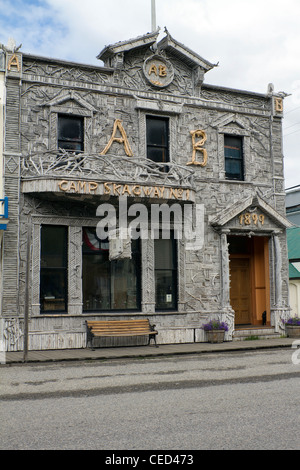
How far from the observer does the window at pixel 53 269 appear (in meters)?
16.1

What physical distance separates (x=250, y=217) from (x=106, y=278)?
5619mm

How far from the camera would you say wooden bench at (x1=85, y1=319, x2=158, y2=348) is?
619 inches

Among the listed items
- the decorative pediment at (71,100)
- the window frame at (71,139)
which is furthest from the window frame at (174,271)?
the decorative pediment at (71,100)

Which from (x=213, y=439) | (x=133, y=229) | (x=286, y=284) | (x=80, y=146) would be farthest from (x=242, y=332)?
(x=213, y=439)

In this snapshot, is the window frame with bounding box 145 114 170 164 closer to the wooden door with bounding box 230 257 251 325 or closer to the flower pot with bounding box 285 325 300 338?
the wooden door with bounding box 230 257 251 325

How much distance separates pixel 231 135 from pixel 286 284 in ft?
18.9

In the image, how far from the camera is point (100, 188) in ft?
50.9

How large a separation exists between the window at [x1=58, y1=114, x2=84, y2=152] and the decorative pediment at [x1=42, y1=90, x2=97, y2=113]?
398mm

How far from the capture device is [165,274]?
17906 millimetres

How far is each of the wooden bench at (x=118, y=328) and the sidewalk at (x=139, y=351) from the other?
1.43 ft

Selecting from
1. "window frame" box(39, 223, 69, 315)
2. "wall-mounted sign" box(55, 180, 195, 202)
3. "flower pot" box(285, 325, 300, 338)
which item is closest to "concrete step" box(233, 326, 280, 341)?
"flower pot" box(285, 325, 300, 338)

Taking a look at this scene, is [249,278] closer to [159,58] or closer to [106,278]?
[106,278]

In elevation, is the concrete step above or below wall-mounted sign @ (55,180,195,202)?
below

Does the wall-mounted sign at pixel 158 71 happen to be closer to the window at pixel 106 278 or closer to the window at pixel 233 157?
the window at pixel 233 157
